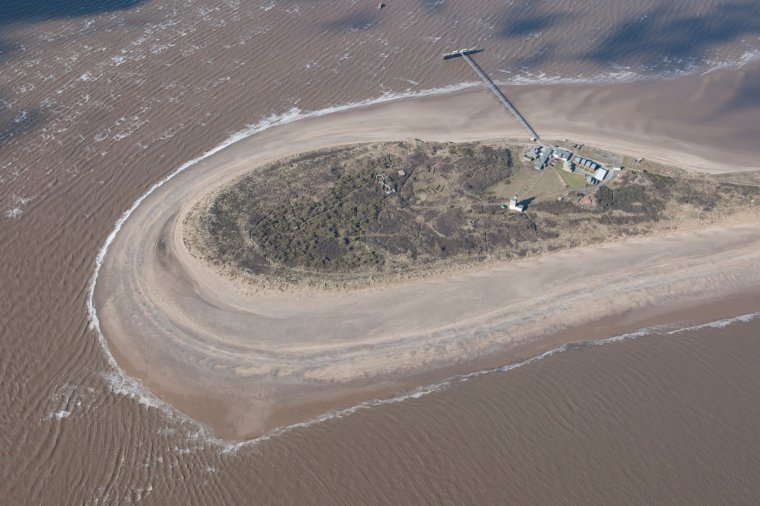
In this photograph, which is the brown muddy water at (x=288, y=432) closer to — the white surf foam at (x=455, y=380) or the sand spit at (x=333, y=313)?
A: the white surf foam at (x=455, y=380)

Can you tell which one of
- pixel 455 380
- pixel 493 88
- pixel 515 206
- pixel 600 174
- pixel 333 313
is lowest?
pixel 455 380

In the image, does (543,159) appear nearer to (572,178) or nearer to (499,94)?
(572,178)

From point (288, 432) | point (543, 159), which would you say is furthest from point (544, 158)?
point (288, 432)

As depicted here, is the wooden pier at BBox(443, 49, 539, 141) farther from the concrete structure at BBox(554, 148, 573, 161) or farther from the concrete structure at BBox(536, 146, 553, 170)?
the concrete structure at BBox(554, 148, 573, 161)

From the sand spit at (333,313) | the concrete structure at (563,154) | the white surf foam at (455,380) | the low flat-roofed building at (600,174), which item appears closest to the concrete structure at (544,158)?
the concrete structure at (563,154)

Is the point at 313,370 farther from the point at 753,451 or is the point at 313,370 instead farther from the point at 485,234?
the point at 753,451

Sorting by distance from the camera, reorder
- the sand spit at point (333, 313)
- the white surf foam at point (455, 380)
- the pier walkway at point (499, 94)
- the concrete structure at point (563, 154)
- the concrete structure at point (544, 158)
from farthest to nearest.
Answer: the pier walkway at point (499, 94) → the concrete structure at point (563, 154) → the concrete structure at point (544, 158) → the sand spit at point (333, 313) → the white surf foam at point (455, 380)

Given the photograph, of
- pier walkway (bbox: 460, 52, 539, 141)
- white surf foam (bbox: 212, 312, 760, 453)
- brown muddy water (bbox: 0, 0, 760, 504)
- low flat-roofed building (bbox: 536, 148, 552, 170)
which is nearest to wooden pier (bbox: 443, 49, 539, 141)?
pier walkway (bbox: 460, 52, 539, 141)
